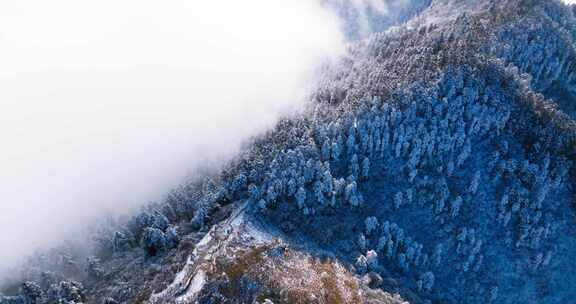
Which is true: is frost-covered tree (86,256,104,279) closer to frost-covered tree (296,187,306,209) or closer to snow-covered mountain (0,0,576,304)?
snow-covered mountain (0,0,576,304)

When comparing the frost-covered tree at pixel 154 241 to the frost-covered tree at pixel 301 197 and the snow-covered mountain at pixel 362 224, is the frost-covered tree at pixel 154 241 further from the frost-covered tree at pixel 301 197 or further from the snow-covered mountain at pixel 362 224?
the frost-covered tree at pixel 301 197

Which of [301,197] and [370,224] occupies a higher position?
[301,197]

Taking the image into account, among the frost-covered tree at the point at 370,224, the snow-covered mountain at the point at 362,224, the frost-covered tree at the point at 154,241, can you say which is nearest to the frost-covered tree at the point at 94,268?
the snow-covered mountain at the point at 362,224

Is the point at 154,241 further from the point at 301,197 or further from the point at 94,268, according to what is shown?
the point at 301,197

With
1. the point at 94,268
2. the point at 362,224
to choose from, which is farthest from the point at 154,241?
the point at 362,224

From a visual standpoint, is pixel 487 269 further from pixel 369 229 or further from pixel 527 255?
pixel 369 229

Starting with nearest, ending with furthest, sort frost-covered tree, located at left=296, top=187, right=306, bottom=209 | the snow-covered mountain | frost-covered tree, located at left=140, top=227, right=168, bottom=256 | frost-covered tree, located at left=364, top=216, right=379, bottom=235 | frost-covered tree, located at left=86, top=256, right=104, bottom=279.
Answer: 1. the snow-covered mountain
2. frost-covered tree, located at left=140, top=227, right=168, bottom=256
3. frost-covered tree, located at left=364, top=216, right=379, bottom=235
4. frost-covered tree, located at left=296, top=187, right=306, bottom=209
5. frost-covered tree, located at left=86, top=256, right=104, bottom=279

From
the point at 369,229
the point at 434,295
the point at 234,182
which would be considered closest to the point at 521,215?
the point at 434,295

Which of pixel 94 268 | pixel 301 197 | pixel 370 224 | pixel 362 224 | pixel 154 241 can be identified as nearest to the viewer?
pixel 154 241

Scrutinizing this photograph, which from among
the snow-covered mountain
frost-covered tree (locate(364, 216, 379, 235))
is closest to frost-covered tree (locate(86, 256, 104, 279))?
the snow-covered mountain
